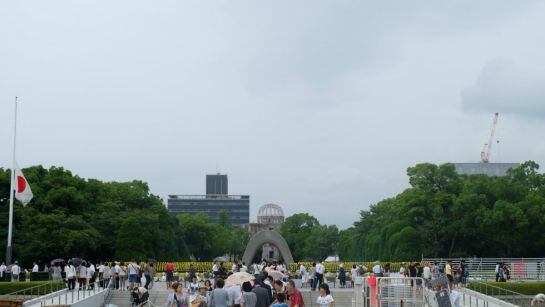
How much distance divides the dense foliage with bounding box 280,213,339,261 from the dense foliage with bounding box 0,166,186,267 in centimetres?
5932

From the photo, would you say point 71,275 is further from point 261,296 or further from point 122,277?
point 261,296

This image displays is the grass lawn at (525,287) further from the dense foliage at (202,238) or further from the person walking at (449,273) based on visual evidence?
the dense foliage at (202,238)

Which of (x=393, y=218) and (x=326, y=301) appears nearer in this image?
(x=326, y=301)

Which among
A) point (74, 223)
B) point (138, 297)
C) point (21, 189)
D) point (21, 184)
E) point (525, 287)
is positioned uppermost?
point (21, 184)

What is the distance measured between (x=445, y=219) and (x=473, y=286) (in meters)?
25.9

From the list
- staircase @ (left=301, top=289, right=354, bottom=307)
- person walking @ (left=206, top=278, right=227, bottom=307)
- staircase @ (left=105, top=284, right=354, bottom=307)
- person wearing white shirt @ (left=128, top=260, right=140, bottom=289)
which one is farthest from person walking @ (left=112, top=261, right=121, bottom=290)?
person walking @ (left=206, top=278, right=227, bottom=307)

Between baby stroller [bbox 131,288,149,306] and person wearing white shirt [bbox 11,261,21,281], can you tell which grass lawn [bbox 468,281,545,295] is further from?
person wearing white shirt [bbox 11,261,21,281]

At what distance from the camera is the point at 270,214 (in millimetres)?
142250

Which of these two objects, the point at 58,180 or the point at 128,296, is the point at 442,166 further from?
the point at 128,296

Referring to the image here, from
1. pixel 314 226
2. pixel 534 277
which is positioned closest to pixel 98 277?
pixel 534 277

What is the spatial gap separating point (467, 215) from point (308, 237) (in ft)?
222

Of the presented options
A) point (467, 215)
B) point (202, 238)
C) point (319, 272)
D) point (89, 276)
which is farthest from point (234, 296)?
point (202, 238)

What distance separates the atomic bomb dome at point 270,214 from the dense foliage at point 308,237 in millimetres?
10832

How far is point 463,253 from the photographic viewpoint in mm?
59250
